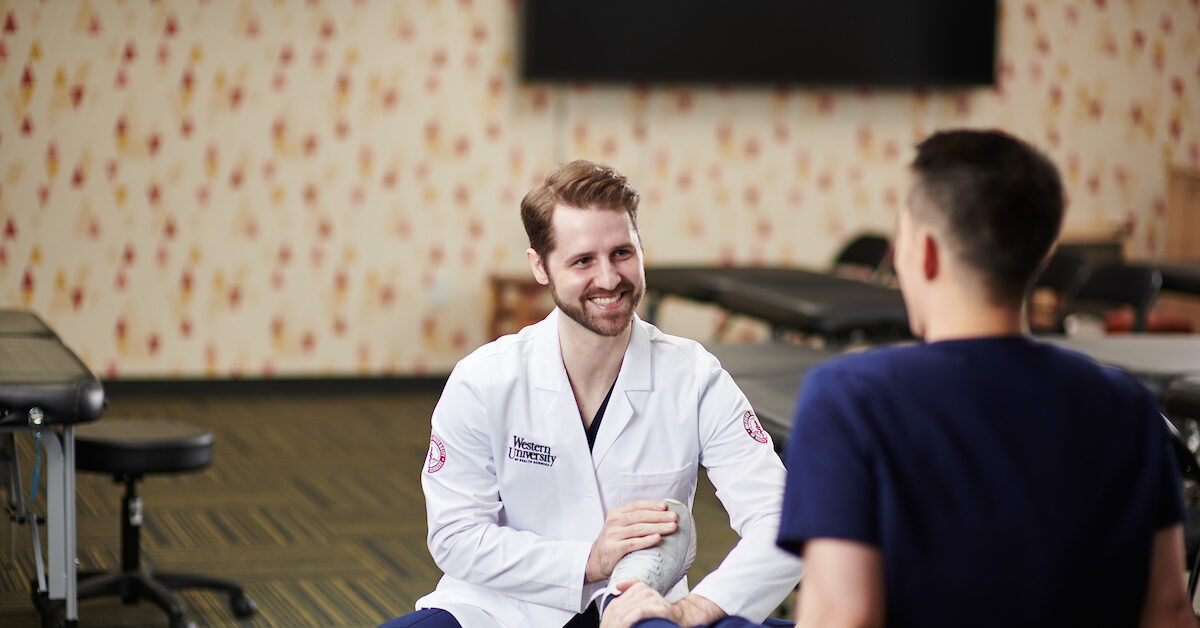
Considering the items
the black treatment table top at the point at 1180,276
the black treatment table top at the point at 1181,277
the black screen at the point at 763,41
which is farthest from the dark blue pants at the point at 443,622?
the black screen at the point at 763,41

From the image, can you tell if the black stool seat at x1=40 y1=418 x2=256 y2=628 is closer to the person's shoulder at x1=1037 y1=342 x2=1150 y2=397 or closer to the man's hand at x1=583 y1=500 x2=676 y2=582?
the man's hand at x1=583 y1=500 x2=676 y2=582

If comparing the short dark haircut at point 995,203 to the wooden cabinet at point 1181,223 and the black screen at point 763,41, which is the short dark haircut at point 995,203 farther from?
the wooden cabinet at point 1181,223

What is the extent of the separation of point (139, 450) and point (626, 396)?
4.96 feet

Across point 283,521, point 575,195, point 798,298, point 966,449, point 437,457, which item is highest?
point 575,195

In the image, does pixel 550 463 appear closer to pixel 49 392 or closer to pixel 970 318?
pixel 970 318

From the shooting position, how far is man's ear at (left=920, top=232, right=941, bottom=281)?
3.48ft

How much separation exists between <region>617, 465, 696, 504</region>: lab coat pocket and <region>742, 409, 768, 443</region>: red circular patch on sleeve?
0.10 m

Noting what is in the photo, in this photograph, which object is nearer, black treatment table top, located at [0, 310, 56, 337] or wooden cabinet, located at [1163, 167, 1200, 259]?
black treatment table top, located at [0, 310, 56, 337]

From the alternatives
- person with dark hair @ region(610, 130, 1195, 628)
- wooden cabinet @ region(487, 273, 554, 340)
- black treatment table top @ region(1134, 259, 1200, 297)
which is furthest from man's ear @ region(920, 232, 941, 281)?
wooden cabinet @ region(487, 273, 554, 340)

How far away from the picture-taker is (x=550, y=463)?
68.7 inches

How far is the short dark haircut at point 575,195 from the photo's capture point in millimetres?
1721

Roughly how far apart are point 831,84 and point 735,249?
87 cm

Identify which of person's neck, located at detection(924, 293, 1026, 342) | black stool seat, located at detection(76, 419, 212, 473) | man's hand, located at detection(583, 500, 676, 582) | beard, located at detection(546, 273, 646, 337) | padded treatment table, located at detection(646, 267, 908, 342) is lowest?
black stool seat, located at detection(76, 419, 212, 473)

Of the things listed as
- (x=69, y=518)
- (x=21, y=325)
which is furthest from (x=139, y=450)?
(x=21, y=325)
